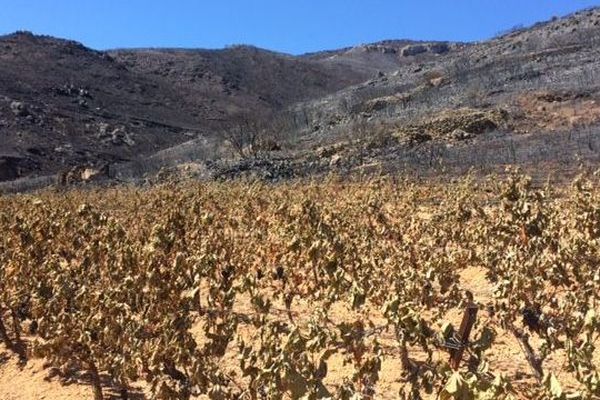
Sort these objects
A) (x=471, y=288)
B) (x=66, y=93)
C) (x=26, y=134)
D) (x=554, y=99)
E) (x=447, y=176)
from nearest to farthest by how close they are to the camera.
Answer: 1. (x=471, y=288)
2. (x=447, y=176)
3. (x=554, y=99)
4. (x=26, y=134)
5. (x=66, y=93)

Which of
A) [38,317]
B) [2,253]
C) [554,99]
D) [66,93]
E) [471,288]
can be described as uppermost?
[66,93]

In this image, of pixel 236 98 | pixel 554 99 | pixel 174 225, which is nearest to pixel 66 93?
pixel 236 98

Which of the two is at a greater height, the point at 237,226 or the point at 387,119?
the point at 387,119

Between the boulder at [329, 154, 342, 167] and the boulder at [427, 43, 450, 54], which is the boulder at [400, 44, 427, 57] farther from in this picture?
the boulder at [329, 154, 342, 167]

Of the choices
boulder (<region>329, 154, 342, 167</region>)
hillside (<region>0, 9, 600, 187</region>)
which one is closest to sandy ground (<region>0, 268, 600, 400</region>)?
hillside (<region>0, 9, 600, 187</region>)

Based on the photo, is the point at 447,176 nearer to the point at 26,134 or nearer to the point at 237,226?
the point at 237,226

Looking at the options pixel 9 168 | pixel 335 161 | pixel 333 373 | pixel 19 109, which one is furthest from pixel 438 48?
pixel 333 373

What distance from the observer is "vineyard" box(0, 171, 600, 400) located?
3799mm

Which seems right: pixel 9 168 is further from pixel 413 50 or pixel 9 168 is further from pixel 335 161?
pixel 413 50

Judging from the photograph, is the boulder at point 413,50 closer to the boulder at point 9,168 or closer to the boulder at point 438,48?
the boulder at point 438,48

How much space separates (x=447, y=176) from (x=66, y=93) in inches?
2765

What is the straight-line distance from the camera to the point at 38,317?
6805 millimetres

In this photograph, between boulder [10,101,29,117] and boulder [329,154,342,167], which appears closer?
boulder [329,154,342,167]

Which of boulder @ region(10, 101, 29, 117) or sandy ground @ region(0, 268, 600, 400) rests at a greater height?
boulder @ region(10, 101, 29, 117)
